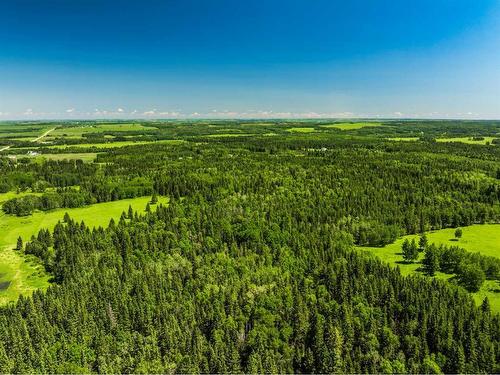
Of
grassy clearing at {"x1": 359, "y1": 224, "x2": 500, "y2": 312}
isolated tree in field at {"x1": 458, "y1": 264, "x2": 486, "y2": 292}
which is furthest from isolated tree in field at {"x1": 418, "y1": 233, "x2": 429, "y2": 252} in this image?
isolated tree in field at {"x1": 458, "y1": 264, "x2": 486, "y2": 292}

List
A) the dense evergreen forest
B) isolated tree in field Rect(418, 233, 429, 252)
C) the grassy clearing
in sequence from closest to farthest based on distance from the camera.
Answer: the dense evergreen forest < the grassy clearing < isolated tree in field Rect(418, 233, 429, 252)

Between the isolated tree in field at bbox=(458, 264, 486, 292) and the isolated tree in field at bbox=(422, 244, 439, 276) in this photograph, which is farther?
the isolated tree in field at bbox=(422, 244, 439, 276)

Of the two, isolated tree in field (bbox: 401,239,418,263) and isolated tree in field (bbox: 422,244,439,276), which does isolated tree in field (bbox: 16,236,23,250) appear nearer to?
isolated tree in field (bbox: 401,239,418,263)

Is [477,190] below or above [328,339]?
above

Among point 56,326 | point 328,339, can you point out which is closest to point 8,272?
point 56,326

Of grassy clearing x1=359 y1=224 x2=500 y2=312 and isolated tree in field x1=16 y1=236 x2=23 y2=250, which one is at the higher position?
isolated tree in field x1=16 y1=236 x2=23 y2=250

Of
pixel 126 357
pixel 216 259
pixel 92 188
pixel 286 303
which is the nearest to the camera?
pixel 126 357

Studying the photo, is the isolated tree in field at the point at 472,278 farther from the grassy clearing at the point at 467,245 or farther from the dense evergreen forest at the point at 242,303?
the dense evergreen forest at the point at 242,303

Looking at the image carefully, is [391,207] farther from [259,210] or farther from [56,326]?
[56,326]

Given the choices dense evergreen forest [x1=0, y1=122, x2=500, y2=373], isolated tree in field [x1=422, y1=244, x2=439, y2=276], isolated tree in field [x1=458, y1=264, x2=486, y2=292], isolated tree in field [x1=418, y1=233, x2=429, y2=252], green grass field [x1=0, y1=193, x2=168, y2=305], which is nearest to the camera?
dense evergreen forest [x1=0, y1=122, x2=500, y2=373]
